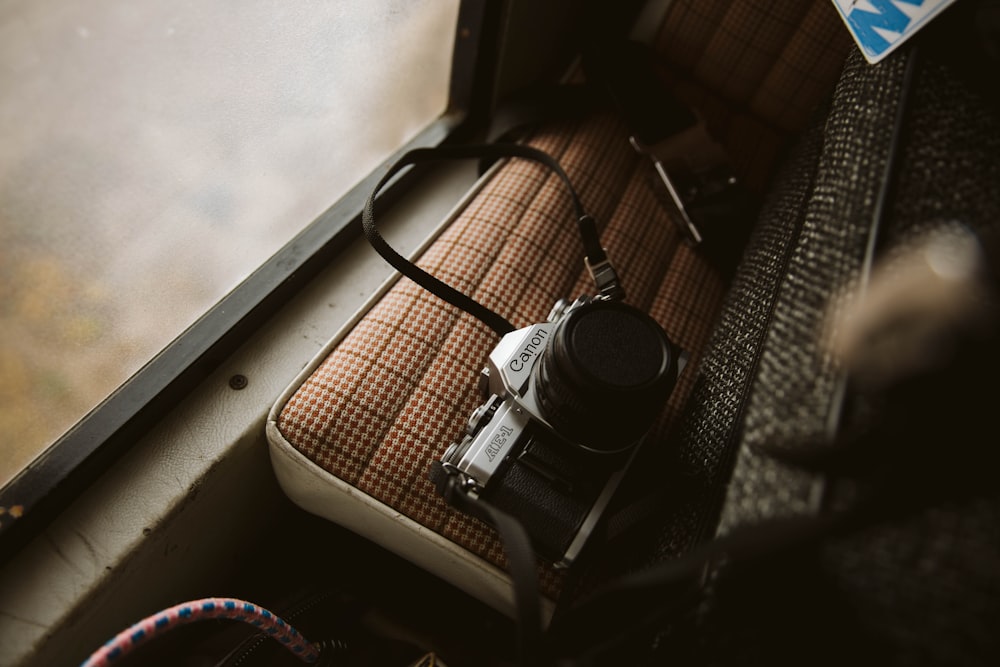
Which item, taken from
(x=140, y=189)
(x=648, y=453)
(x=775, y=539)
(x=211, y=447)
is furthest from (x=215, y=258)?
(x=775, y=539)

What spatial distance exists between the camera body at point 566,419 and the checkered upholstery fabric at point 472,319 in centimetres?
9

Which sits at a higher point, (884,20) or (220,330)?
(884,20)

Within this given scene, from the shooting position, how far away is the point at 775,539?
0.35 m

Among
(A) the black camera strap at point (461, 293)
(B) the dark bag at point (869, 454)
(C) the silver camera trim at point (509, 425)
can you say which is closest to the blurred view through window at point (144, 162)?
(A) the black camera strap at point (461, 293)

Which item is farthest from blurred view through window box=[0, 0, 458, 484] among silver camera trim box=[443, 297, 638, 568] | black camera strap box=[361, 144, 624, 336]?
silver camera trim box=[443, 297, 638, 568]

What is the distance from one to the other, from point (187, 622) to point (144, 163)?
482 millimetres

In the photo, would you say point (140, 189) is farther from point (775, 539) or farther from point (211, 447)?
point (775, 539)

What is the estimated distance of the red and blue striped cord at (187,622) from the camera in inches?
16.7

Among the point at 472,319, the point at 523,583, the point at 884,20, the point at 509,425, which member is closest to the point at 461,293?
the point at 472,319

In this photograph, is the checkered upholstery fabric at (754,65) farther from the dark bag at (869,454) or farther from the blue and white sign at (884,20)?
the dark bag at (869,454)

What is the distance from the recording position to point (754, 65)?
35.4 inches

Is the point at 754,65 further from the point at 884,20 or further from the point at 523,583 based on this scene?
the point at 523,583

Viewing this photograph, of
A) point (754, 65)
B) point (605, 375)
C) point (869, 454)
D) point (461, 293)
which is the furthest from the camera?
point (754, 65)

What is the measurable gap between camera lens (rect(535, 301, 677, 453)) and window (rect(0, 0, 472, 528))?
17.4 inches
